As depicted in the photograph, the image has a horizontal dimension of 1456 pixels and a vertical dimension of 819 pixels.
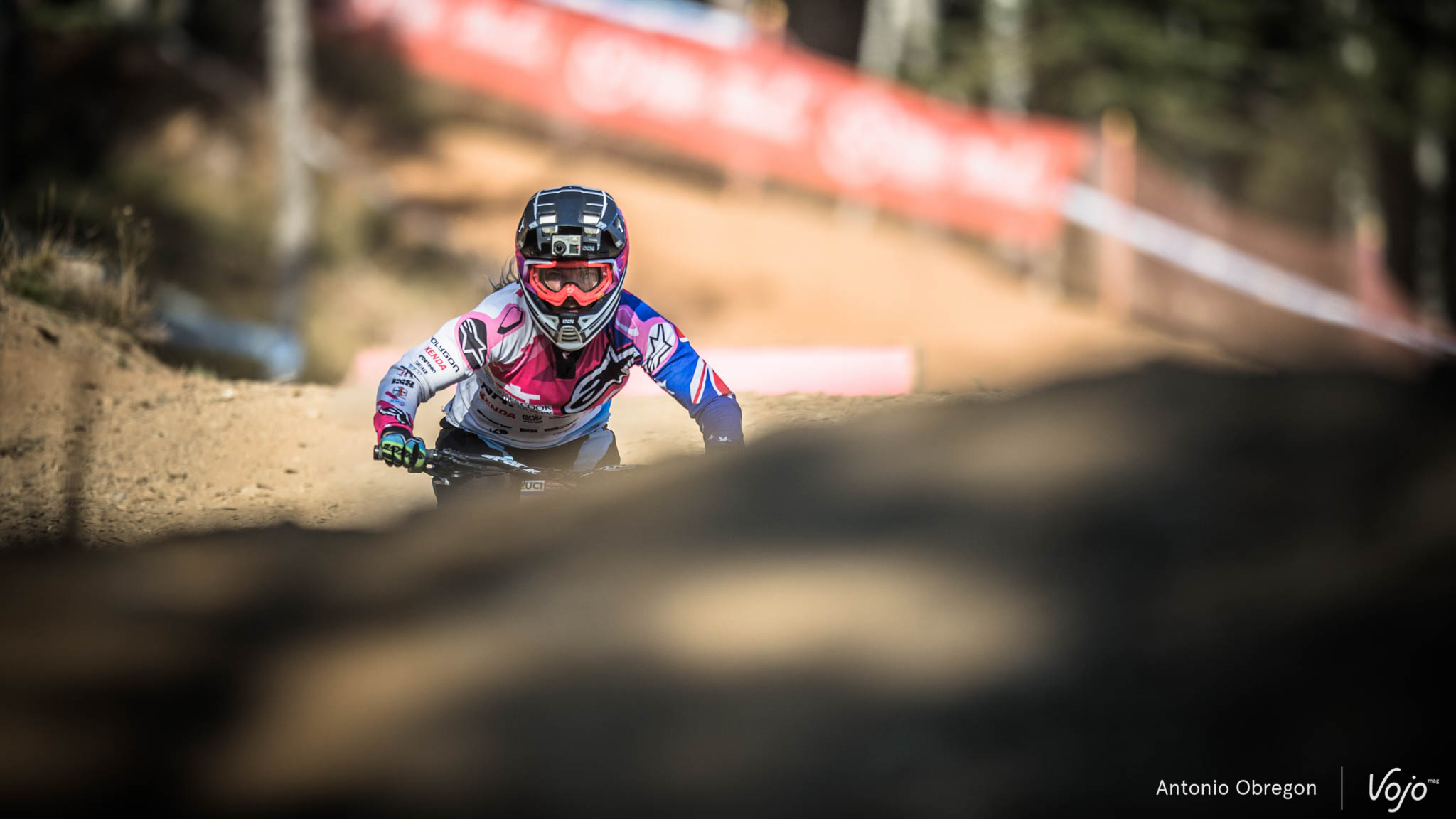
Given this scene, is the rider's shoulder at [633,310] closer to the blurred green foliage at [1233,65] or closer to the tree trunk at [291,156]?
the tree trunk at [291,156]

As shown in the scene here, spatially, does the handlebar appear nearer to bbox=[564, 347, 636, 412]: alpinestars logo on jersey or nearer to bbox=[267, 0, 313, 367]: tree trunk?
bbox=[564, 347, 636, 412]: alpinestars logo on jersey

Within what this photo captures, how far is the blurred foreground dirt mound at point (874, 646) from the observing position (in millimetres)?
2143

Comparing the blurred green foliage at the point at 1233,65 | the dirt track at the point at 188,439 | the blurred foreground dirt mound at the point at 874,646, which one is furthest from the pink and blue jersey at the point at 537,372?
the blurred green foliage at the point at 1233,65

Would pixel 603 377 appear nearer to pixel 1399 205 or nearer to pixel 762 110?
pixel 762 110

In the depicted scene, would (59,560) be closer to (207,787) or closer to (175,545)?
(175,545)

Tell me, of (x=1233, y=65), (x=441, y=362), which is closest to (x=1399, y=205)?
(x=1233, y=65)

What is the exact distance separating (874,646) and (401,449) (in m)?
3.05

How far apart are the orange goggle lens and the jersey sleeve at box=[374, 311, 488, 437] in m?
0.40

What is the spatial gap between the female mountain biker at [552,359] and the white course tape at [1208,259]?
15764 millimetres

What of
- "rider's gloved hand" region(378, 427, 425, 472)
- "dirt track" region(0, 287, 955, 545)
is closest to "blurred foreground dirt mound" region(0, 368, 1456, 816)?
"rider's gloved hand" region(378, 427, 425, 472)

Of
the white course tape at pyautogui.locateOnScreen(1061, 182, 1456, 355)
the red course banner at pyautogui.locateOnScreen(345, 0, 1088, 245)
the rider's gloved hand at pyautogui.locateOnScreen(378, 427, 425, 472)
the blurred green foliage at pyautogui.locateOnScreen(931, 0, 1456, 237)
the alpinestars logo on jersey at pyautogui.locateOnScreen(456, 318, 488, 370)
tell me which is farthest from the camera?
the blurred green foliage at pyautogui.locateOnScreen(931, 0, 1456, 237)

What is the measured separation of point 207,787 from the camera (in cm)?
224

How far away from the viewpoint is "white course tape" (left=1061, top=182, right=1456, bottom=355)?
1956 centimetres

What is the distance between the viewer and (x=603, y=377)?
5.48 m
